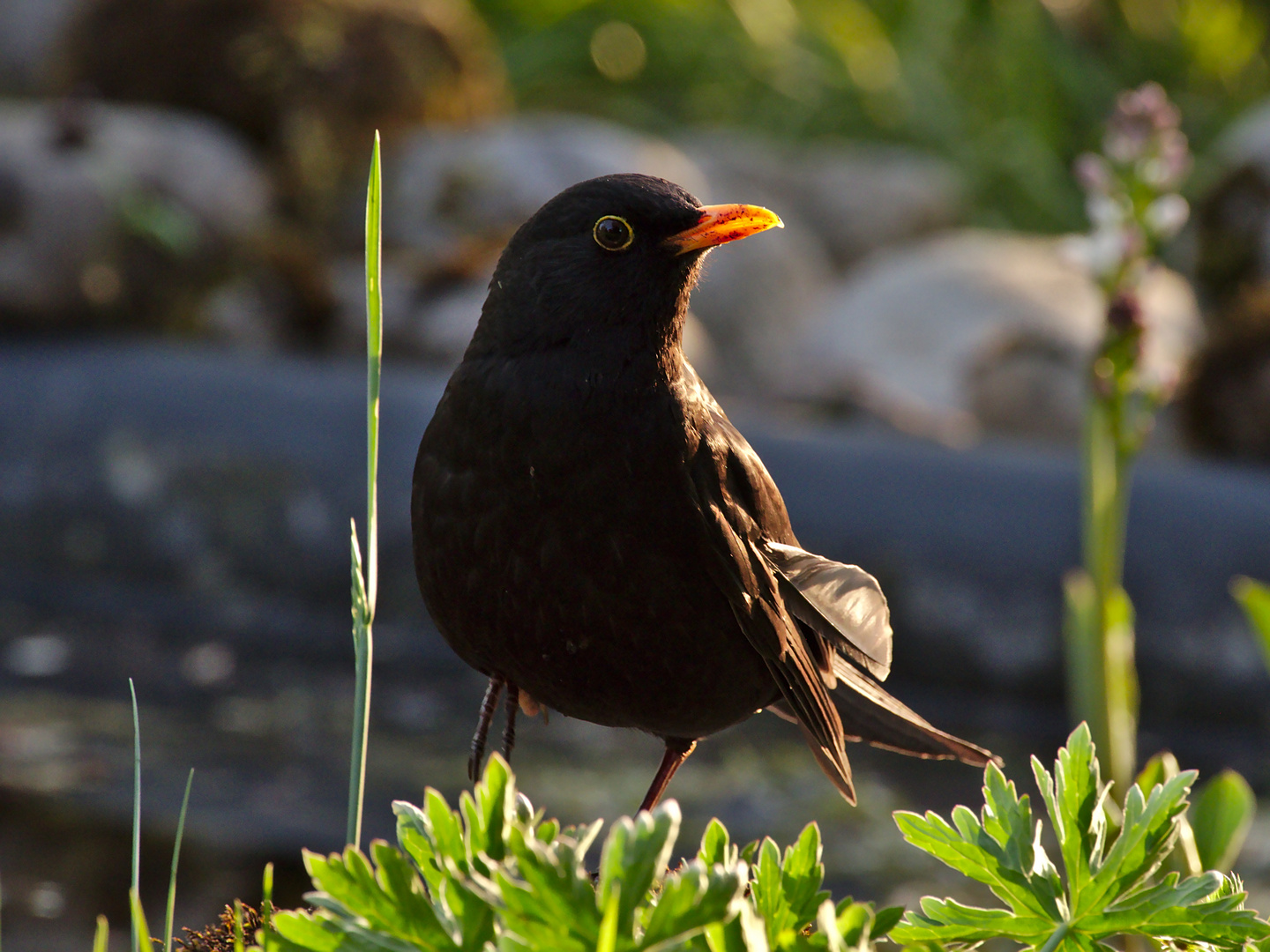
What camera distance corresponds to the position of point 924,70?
12.0 metres

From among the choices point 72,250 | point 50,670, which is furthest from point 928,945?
point 72,250

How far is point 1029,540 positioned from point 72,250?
4775mm

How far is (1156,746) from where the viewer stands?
4707 mm

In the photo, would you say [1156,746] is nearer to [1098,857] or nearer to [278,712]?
[278,712]

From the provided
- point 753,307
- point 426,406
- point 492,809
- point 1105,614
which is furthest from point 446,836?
point 753,307

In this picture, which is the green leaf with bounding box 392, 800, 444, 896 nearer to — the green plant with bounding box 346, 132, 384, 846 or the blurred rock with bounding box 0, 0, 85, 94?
the green plant with bounding box 346, 132, 384, 846

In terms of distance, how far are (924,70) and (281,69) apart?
5908mm

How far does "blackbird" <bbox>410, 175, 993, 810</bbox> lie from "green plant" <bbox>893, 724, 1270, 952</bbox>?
0.29 meters

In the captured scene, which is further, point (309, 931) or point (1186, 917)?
point (1186, 917)

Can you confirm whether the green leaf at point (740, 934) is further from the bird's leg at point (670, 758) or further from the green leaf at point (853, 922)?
Result: the bird's leg at point (670, 758)

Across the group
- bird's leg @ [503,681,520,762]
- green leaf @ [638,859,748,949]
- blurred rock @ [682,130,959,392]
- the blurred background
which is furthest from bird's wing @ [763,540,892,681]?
blurred rock @ [682,130,959,392]

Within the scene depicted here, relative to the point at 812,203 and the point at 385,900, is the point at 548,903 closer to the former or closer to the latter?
the point at 385,900

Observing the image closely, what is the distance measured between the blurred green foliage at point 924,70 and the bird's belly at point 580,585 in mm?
10792

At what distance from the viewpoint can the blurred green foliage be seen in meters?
11.9
